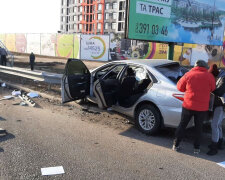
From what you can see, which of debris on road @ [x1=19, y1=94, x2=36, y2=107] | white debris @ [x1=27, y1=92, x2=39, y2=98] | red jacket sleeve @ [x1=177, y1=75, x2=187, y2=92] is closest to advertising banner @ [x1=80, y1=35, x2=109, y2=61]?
white debris @ [x1=27, y1=92, x2=39, y2=98]

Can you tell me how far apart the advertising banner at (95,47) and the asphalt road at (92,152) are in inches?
988

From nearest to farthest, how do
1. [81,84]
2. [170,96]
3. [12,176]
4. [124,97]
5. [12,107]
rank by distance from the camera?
[12,176] → [170,96] → [124,97] → [81,84] → [12,107]

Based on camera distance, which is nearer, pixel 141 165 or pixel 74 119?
pixel 141 165

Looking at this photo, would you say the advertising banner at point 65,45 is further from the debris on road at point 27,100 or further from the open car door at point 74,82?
the open car door at point 74,82

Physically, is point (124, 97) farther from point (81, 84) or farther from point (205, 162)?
point (205, 162)

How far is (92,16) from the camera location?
92.1m

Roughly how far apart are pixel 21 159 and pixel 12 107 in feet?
12.0

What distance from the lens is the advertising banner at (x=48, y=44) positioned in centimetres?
3766

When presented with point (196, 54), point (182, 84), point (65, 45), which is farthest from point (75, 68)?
point (65, 45)

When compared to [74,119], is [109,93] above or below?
above

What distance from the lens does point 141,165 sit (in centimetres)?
397

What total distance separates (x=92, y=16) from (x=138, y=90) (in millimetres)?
90658

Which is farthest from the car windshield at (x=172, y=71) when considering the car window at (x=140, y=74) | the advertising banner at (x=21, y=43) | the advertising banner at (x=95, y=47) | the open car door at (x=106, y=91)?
the advertising banner at (x=21, y=43)

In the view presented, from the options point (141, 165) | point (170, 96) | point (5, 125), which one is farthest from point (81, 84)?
point (141, 165)
